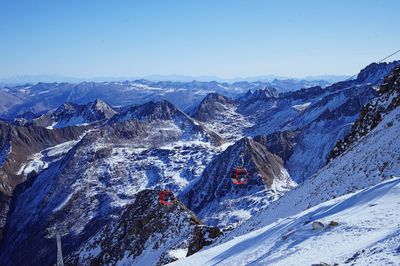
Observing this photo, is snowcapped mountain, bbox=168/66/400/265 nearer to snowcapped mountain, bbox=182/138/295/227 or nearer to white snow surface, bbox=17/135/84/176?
snowcapped mountain, bbox=182/138/295/227

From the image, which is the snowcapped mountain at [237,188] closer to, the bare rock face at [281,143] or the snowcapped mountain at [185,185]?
the snowcapped mountain at [185,185]

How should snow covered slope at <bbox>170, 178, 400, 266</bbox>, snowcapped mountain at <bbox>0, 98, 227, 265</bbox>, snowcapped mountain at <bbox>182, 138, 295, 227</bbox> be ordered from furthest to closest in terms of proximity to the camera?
snowcapped mountain at <bbox>0, 98, 227, 265</bbox>
snowcapped mountain at <bbox>182, 138, 295, 227</bbox>
snow covered slope at <bbox>170, 178, 400, 266</bbox>

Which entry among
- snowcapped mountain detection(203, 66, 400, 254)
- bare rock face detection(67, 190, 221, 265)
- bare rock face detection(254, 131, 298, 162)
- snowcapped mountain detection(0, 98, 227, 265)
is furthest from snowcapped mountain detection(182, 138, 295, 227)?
snowcapped mountain detection(203, 66, 400, 254)

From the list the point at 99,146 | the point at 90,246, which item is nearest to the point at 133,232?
the point at 90,246

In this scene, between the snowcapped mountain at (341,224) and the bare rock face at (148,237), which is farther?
the bare rock face at (148,237)

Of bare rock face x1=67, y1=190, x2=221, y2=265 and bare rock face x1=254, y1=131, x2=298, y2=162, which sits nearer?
bare rock face x1=67, y1=190, x2=221, y2=265

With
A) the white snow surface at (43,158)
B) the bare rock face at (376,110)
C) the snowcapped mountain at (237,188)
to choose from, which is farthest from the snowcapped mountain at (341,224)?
the white snow surface at (43,158)

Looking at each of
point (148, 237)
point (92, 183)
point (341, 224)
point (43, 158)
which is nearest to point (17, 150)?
point (43, 158)
